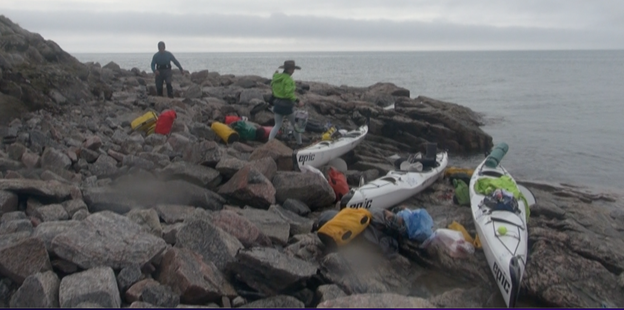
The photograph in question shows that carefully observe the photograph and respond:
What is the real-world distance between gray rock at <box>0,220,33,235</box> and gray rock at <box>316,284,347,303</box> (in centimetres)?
296

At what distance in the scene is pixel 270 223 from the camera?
22.8 feet

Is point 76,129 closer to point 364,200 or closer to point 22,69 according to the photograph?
point 22,69

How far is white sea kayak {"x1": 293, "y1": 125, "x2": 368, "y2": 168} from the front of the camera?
1048cm

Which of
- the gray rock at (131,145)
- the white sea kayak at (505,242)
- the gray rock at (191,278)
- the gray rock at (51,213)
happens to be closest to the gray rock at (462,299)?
the white sea kayak at (505,242)

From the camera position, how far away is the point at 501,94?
136 feet

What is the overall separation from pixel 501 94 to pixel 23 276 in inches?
1615

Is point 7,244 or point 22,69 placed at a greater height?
point 22,69

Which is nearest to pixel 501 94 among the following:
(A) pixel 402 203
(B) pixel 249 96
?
(B) pixel 249 96

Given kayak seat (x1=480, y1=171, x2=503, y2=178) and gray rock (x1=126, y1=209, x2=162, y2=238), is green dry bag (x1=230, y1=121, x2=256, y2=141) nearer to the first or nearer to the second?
kayak seat (x1=480, y1=171, x2=503, y2=178)

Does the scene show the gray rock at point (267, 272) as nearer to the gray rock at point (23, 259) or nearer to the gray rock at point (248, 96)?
the gray rock at point (23, 259)

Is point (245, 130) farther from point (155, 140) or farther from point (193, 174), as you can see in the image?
point (193, 174)

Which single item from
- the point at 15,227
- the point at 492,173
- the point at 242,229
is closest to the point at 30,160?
the point at 15,227

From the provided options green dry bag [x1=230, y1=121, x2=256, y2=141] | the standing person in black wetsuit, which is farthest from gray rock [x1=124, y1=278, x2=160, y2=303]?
the standing person in black wetsuit

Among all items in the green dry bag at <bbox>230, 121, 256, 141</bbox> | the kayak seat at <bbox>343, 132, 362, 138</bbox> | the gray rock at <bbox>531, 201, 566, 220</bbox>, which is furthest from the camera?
the kayak seat at <bbox>343, 132, 362, 138</bbox>
